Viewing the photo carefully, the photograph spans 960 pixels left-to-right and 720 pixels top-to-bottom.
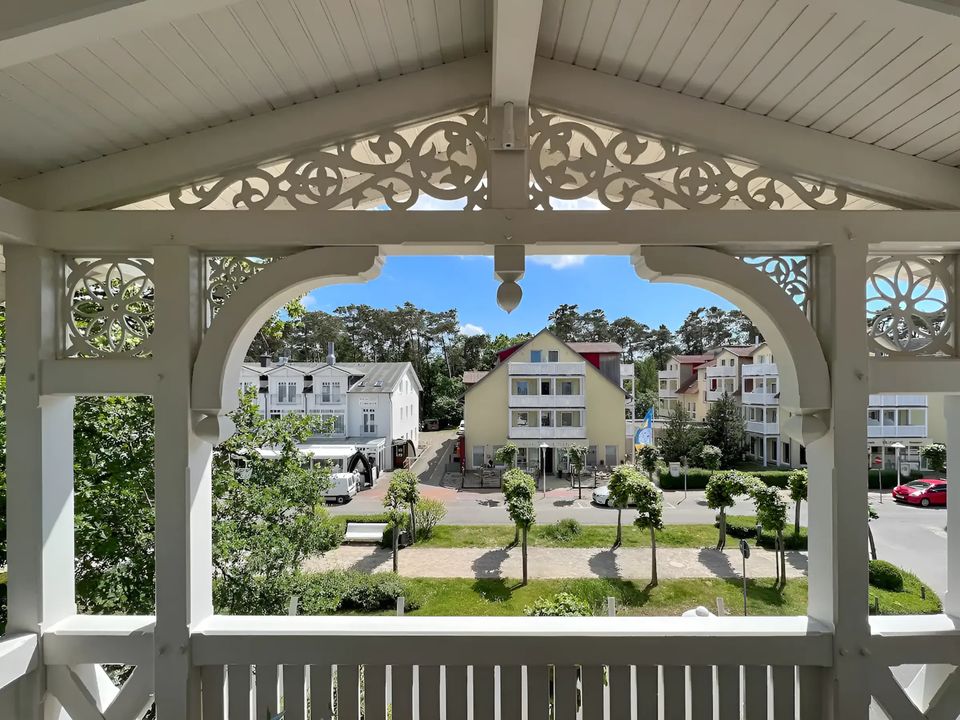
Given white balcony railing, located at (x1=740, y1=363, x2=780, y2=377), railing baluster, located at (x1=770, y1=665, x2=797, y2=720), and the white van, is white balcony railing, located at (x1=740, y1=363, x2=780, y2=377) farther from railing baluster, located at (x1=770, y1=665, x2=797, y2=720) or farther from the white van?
the white van

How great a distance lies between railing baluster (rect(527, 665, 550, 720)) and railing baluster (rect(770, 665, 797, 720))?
0.57 metres

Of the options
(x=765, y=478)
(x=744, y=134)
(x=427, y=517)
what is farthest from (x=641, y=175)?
(x=765, y=478)

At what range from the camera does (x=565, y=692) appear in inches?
45.9

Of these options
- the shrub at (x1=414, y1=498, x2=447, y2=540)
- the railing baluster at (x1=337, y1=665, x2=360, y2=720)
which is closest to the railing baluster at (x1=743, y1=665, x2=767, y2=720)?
the railing baluster at (x1=337, y1=665, x2=360, y2=720)

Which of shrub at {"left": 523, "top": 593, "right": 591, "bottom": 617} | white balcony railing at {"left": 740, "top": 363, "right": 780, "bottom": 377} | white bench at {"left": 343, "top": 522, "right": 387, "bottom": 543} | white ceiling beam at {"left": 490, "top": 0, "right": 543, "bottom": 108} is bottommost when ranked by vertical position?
white bench at {"left": 343, "top": 522, "right": 387, "bottom": 543}

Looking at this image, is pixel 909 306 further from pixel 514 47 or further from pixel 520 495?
pixel 520 495

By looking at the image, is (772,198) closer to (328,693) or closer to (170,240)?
(170,240)

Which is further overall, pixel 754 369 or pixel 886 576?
pixel 754 369

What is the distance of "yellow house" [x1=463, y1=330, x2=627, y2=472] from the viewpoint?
2504 millimetres

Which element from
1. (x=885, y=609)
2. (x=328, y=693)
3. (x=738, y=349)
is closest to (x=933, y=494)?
(x=885, y=609)

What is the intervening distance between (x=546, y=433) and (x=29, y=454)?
209 cm

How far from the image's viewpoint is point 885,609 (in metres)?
2.44

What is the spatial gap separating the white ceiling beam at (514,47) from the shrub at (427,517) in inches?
107

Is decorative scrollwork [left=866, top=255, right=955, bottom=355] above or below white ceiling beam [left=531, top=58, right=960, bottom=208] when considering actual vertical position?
below
